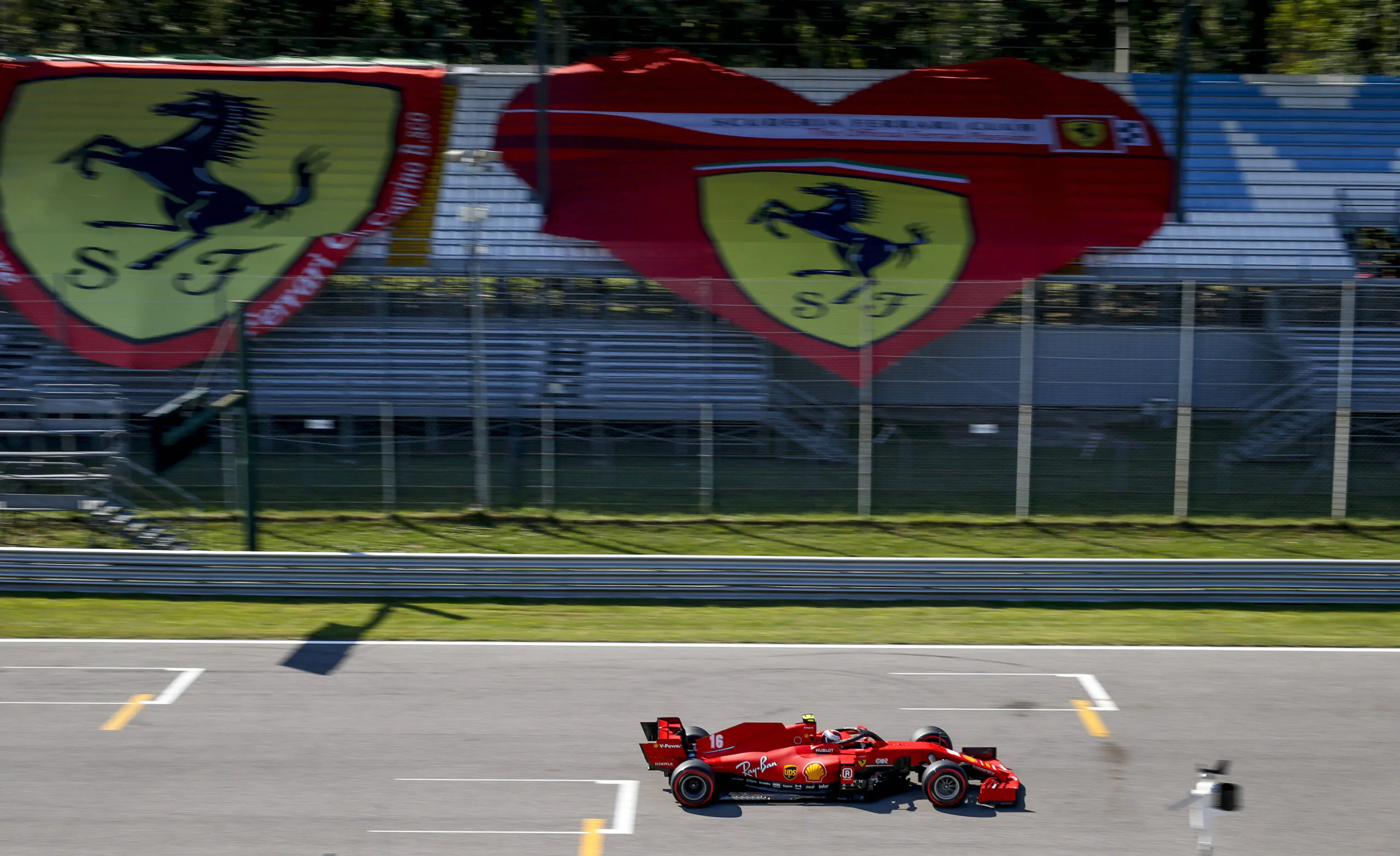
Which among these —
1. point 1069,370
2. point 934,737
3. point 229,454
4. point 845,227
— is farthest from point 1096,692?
point 845,227

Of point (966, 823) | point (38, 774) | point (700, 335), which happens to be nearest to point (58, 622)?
point (38, 774)

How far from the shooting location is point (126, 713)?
9188 mm

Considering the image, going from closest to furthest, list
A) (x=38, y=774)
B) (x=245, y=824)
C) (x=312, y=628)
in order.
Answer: (x=245, y=824) → (x=38, y=774) → (x=312, y=628)

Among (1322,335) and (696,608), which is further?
(1322,335)

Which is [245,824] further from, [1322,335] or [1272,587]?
[1322,335]

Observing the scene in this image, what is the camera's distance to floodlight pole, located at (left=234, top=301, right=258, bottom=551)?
504 inches

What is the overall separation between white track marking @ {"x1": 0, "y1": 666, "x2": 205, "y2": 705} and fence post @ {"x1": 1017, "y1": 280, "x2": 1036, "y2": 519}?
349 inches

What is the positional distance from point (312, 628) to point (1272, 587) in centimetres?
957

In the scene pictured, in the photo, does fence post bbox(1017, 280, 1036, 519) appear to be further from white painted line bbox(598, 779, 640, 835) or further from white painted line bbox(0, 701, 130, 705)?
white painted line bbox(0, 701, 130, 705)

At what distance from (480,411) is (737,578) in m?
3.71

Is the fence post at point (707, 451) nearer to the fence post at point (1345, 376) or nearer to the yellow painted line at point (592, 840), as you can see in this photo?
the yellow painted line at point (592, 840)

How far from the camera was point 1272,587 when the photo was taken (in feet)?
40.2

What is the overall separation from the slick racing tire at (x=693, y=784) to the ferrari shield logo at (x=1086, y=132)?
1611cm

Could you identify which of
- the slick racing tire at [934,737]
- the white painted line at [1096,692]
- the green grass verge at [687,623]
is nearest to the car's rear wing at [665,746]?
the slick racing tire at [934,737]
